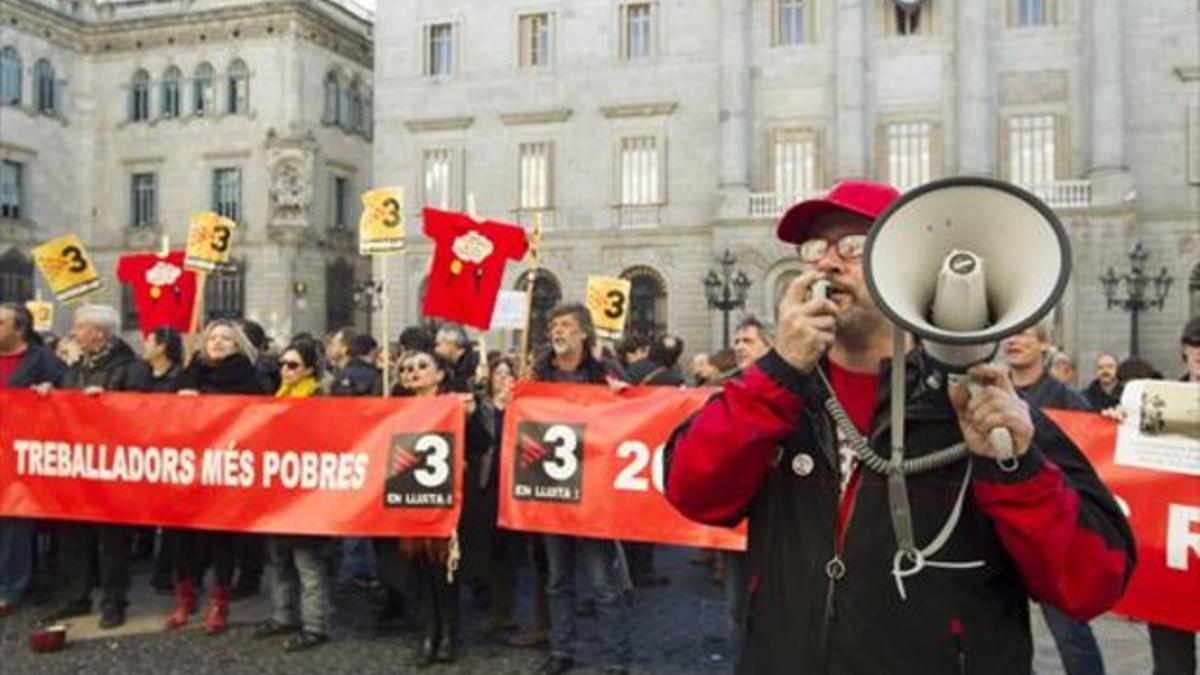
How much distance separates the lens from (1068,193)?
29.2 m

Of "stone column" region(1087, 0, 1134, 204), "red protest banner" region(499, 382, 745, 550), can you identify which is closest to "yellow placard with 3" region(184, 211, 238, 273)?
"red protest banner" region(499, 382, 745, 550)

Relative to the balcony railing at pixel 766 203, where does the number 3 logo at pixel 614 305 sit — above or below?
below

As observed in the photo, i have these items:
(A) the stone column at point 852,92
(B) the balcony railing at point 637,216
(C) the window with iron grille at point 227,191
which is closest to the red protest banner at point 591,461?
(A) the stone column at point 852,92

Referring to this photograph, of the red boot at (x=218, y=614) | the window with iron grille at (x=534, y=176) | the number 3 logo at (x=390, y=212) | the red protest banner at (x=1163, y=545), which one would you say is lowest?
the red boot at (x=218, y=614)

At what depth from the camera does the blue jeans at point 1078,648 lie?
204 inches

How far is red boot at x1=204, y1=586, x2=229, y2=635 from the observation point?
6.90 meters

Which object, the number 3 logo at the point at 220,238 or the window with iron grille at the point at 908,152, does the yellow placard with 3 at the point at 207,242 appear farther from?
the window with iron grille at the point at 908,152

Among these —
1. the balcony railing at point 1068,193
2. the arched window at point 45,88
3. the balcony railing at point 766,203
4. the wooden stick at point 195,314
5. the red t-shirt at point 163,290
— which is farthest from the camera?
the arched window at point 45,88

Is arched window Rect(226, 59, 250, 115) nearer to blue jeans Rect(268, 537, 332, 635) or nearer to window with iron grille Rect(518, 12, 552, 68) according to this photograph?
window with iron grille Rect(518, 12, 552, 68)

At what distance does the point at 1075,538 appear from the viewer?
2037 millimetres

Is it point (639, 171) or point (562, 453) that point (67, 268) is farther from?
point (639, 171)

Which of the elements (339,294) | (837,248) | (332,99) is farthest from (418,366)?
(332,99)

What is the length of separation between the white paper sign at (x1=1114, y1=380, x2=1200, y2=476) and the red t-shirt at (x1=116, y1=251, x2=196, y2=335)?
767 cm

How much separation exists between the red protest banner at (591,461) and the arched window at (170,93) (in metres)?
38.5
